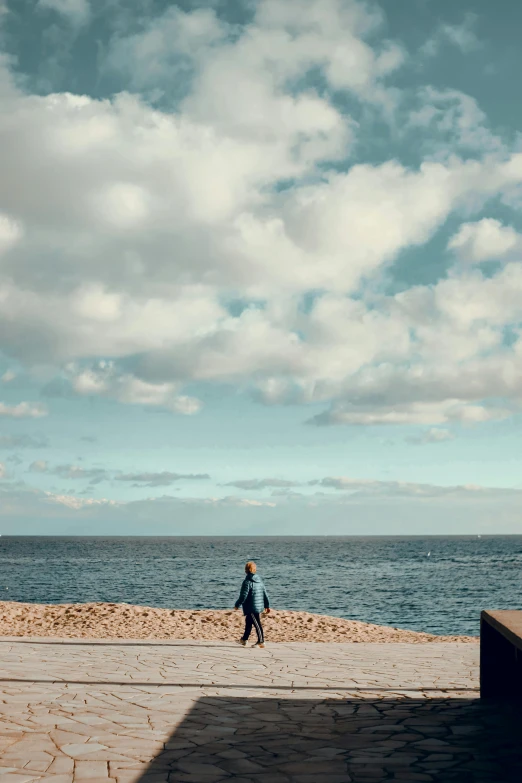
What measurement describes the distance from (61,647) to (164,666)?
3539 millimetres

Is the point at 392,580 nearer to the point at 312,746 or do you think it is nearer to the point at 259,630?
the point at 259,630

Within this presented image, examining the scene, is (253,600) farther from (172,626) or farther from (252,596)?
(172,626)

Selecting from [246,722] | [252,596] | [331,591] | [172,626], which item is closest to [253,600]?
[252,596]

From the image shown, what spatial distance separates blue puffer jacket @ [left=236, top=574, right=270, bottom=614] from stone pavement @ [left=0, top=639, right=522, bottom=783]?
1755 mm

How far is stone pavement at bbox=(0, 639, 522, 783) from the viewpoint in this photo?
543 centimetres

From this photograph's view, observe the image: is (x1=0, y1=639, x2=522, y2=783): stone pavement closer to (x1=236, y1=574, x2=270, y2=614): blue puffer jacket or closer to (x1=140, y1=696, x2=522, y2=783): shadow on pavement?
(x1=140, y1=696, x2=522, y2=783): shadow on pavement

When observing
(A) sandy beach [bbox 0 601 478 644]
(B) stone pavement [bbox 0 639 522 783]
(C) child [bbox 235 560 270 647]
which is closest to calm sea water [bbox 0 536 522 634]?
(A) sandy beach [bbox 0 601 478 644]

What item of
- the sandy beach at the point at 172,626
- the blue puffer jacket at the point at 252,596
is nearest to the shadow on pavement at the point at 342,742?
the blue puffer jacket at the point at 252,596

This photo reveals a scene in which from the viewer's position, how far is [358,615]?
34344 millimetres

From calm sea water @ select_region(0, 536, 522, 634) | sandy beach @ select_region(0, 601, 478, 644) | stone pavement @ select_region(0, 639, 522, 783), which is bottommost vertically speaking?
calm sea water @ select_region(0, 536, 522, 634)

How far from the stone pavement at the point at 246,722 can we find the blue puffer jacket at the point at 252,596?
175 centimetres

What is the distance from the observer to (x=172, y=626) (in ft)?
60.8

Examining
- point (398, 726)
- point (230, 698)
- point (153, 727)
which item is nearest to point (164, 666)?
point (230, 698)

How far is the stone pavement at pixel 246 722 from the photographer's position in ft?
17.8
